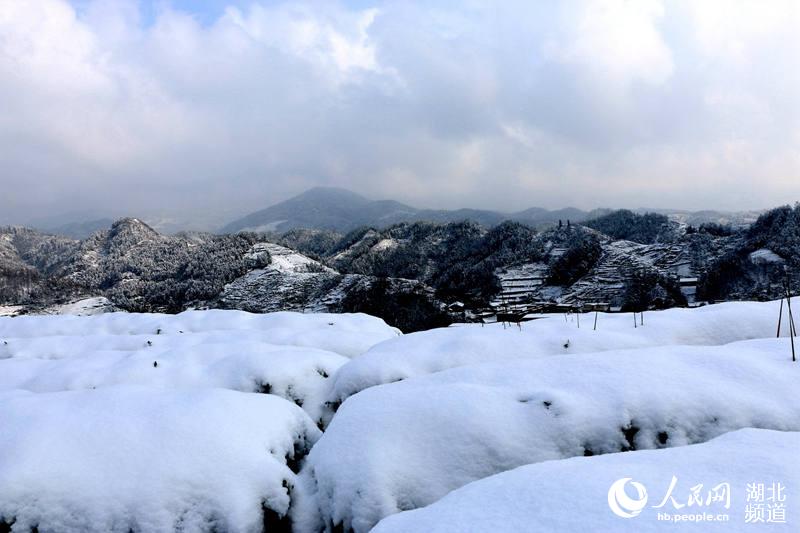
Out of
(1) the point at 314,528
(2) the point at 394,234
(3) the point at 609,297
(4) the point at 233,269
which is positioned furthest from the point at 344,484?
(2) the point at 394,234

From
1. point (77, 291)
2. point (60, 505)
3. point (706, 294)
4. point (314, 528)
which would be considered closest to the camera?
point (60, 505)

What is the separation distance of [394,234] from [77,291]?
89.0 meters

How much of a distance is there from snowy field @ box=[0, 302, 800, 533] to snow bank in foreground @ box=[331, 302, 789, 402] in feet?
7.38

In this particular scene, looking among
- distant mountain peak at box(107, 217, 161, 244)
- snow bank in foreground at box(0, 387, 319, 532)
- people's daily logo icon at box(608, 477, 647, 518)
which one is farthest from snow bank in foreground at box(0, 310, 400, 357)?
distant mountain peak at box(107, 217, 161, 244)

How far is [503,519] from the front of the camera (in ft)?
14.2

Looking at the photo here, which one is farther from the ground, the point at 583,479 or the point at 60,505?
the point at 583,479

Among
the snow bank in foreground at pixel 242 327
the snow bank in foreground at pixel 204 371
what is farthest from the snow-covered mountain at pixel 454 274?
the snow bank in foreground at pixel 204 371

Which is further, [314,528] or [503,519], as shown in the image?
[314,528]

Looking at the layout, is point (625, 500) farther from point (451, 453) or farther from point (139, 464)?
point (139, 464)

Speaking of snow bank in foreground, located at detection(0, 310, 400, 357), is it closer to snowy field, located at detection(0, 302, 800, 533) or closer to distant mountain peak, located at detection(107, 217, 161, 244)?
snowy field, located at detection(0, 302, 800, 533)

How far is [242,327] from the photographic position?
24.3 meters

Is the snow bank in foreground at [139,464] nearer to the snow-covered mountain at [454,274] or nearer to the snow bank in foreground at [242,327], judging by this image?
the snow bank in foreground at [242,327]

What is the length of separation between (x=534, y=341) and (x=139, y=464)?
34.6 ft

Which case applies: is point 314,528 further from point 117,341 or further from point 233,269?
point 233,269
